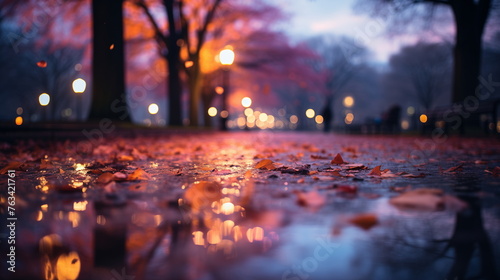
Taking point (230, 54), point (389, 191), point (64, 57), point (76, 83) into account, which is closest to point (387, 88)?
point (64, 57)

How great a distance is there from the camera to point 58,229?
1631 mm

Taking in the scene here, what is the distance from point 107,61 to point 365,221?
10500 mm

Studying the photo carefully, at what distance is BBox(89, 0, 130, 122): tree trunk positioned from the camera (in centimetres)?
1070

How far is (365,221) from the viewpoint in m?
1.69

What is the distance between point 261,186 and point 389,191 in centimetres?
83

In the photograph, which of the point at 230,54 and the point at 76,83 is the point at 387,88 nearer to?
the point at 230,54

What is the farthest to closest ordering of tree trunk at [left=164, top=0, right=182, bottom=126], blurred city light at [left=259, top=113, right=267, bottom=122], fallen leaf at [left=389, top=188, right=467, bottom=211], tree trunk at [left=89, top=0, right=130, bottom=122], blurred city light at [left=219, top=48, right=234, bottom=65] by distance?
blurred city light at [left=259, top=113, right=267, bottom=122] < tree trunk at [left=164, top=0, right=182, bottom=126] < blurred city light at [left=219, top=48, right=234, bottom=65] < tree trunk at [left=89, top=0, right=130, bottom=122] < fallen leaf at [left=389, top=188, right=467, bottom=211]

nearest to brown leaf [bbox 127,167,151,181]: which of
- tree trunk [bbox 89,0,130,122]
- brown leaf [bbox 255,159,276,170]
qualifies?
brown leaf [bbox 255,159,276,170]

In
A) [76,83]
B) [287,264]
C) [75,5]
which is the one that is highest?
[75,5]

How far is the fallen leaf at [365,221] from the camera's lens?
164 cm

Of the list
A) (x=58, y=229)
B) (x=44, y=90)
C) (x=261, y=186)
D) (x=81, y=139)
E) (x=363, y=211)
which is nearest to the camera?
(x=58, y=229)

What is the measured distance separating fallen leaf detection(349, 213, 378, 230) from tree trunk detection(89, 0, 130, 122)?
9.96 m

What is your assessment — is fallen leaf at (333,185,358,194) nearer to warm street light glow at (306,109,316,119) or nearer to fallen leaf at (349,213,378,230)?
fallen leaf at (349,213,378,230)

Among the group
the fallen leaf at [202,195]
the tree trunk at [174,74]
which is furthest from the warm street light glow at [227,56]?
the fallen leaf at [202,195]
